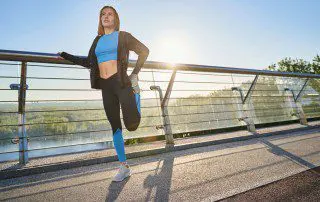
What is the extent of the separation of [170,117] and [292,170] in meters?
1.76

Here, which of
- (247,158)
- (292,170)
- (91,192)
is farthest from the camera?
(247,158)

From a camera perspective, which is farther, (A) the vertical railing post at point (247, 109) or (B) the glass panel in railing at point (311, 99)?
(B) the glass panel in railing at point (311, 99)

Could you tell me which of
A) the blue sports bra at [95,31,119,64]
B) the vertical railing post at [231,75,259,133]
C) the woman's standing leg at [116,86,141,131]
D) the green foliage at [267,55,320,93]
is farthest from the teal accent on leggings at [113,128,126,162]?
the green foliage at [267,55,320,93]

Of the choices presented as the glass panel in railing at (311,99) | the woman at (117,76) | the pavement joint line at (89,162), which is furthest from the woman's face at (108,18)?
the glass panel in railing at (311,99)

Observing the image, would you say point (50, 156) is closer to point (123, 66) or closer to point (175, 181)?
point (123, 66)

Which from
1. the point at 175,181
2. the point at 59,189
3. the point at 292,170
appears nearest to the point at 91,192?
the point at 59,189

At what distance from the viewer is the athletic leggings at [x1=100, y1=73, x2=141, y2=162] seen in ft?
6.81

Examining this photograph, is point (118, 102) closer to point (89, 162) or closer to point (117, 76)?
point (117, 76)

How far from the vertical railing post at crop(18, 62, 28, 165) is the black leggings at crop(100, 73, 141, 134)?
2.75 ft

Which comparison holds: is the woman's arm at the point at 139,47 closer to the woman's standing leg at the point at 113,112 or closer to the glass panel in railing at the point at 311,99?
the woman's standing leg at the point at 113,112

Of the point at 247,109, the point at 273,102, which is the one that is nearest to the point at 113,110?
the point at 247,109

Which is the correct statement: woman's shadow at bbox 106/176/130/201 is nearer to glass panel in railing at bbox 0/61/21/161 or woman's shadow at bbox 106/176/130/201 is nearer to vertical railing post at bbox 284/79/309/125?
glass panel in railing at bbox 0/61/21/161

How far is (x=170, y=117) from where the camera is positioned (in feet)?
10.9

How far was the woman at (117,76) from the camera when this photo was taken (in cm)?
210
